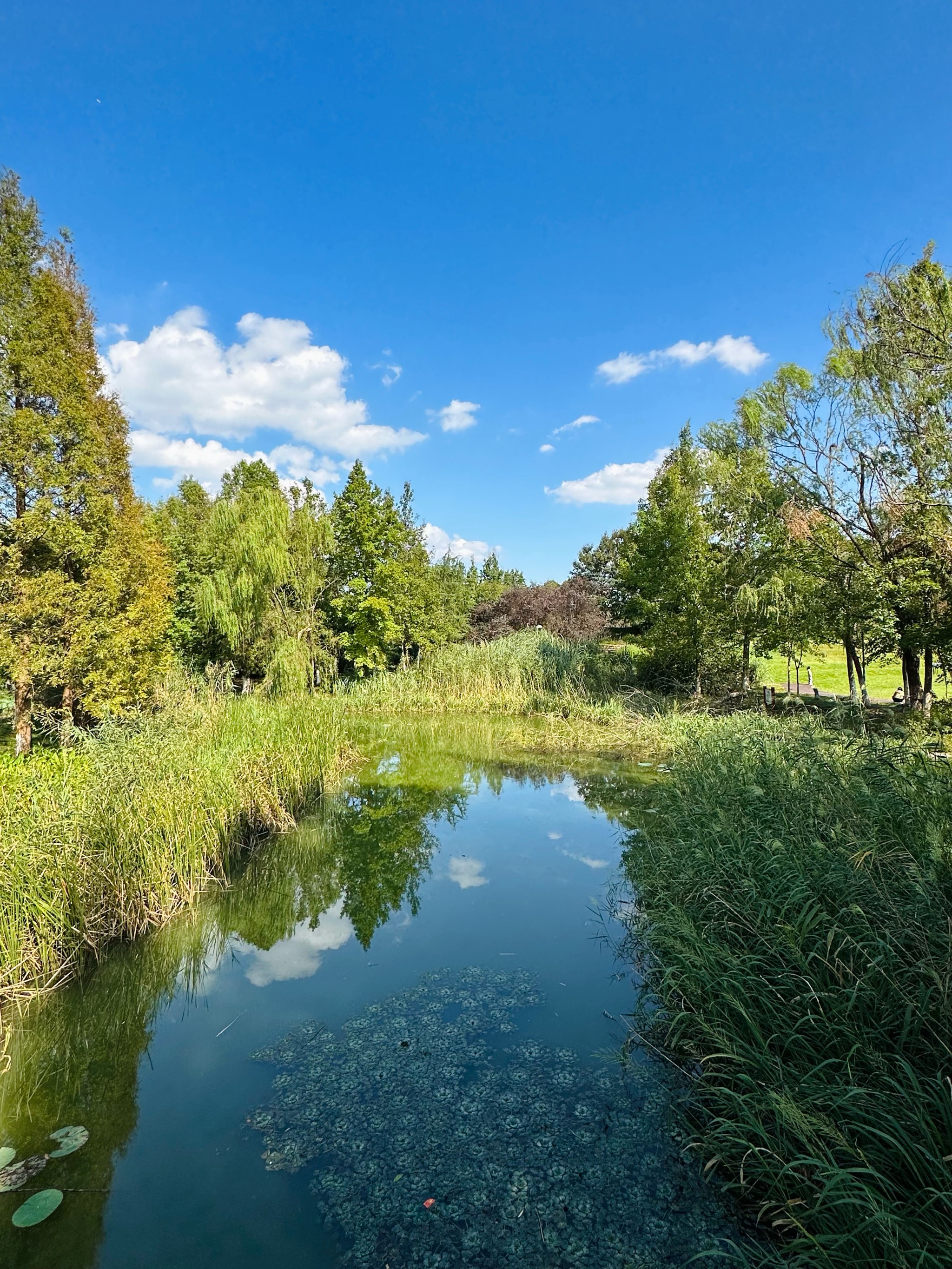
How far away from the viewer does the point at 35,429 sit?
24.6 ft

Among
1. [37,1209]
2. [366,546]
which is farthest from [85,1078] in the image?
[366,546]

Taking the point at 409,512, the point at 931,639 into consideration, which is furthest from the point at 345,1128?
the point at 409,512

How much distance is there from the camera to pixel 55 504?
800 centimetres

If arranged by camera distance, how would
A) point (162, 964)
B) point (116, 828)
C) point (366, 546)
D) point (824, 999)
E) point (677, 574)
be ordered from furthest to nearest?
point (366, 546) → point (677, 574) → point (116, 828) → point (162, 964) → point (824, 999)

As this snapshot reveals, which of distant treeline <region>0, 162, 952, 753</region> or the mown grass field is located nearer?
distant treeline <region>0, 162, 952, 753</region>

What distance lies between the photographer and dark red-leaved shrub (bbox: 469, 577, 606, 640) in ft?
80.3

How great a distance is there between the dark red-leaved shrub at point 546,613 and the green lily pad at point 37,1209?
2153 cm

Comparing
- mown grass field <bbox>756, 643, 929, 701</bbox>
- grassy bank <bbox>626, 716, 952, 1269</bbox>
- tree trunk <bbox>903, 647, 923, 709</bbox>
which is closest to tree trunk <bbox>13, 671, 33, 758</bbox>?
grassy bank <bbox>626, 716, 952, 1269</bbox>

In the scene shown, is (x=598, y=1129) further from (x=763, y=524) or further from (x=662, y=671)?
(x=662, y=671)

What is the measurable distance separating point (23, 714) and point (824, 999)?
8860 mm

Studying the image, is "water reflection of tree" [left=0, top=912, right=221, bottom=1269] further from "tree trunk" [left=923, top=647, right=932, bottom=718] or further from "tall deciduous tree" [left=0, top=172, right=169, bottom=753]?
"tree trunk" [left=923, top=647, right=932, bottom=718]

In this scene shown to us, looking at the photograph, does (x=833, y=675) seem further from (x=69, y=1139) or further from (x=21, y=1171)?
(x=21, y=1171)

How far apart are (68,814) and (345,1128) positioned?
10.2ft

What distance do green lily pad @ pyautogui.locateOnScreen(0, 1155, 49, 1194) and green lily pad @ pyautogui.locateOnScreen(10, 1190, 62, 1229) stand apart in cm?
12
